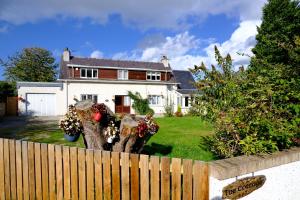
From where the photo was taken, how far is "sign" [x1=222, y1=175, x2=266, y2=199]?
305cm

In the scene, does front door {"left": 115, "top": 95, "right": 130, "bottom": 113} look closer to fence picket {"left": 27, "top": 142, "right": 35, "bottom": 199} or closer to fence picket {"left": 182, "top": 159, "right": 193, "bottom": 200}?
fence picket {"left": 27, "top": 142, "right": 35, "bottom": 199}

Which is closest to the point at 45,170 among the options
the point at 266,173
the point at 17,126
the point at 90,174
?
the point at 90,174

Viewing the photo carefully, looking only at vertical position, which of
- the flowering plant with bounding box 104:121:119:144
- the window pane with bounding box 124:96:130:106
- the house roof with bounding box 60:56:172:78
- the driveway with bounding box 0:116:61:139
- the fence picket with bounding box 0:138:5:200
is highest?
the house roof with bounding box 60:56:172:78

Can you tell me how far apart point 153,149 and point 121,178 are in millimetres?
4926

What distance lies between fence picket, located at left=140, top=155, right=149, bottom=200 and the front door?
29.0m

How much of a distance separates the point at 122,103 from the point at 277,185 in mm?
29004

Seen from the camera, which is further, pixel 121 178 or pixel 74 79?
pixel 74 79

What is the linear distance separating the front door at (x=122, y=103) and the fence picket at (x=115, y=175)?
94.4ft

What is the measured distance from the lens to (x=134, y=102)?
3195cm

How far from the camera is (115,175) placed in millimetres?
3498

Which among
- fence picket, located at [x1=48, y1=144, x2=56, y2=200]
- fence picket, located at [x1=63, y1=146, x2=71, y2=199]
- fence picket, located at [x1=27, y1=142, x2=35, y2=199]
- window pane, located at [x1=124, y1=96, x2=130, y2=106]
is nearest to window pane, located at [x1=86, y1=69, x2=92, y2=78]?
window pane, located at [x1=124, y1=96, x2=130, y2=106]

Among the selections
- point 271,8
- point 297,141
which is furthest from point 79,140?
point 271,8

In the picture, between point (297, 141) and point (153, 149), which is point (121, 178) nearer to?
point (297, 141)

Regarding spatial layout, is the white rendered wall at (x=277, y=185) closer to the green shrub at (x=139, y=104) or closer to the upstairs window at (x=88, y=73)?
the green shrub at (x=139, y=104)
